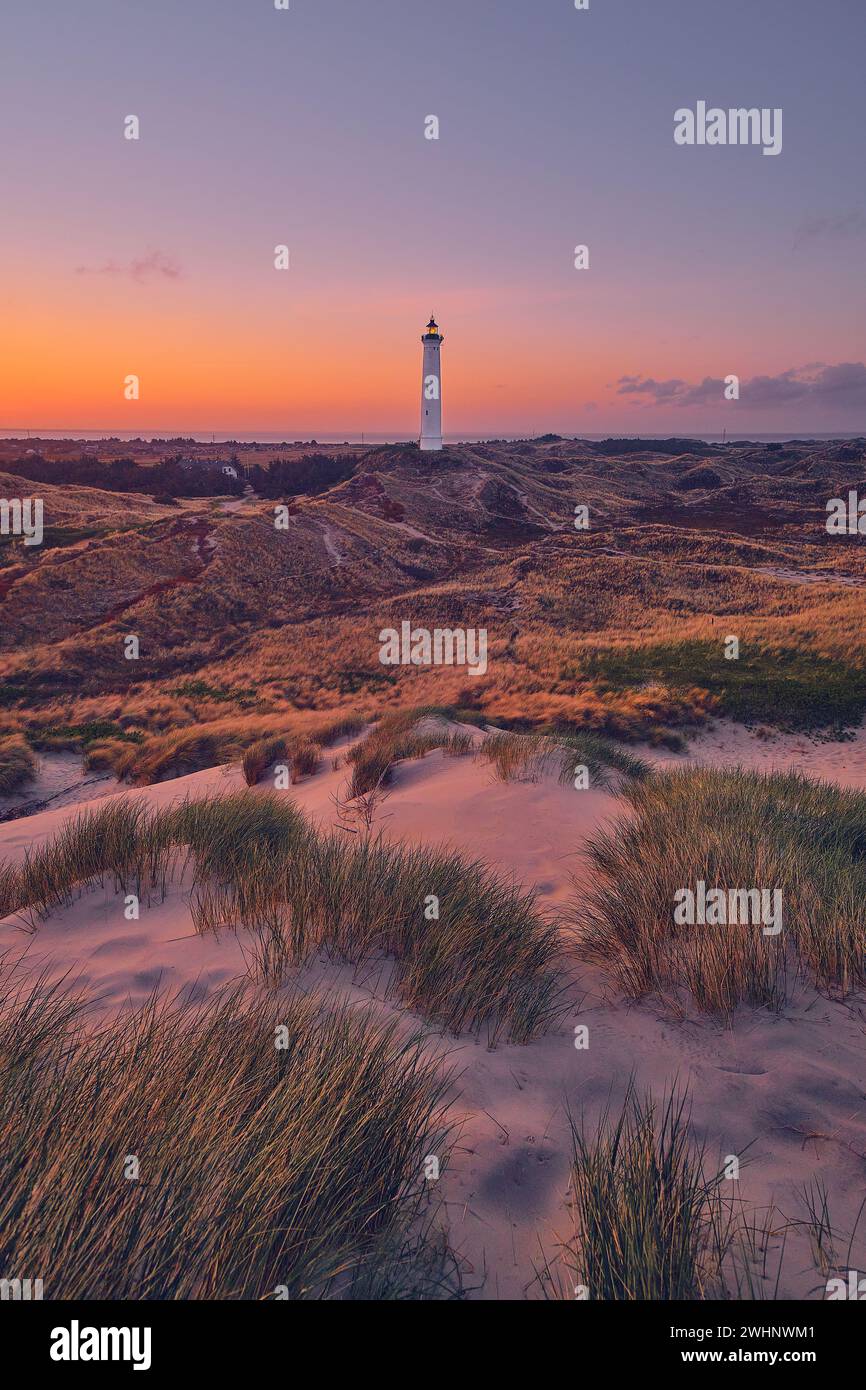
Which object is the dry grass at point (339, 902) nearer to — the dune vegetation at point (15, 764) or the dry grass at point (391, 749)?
the dry grass at point (391, 749)

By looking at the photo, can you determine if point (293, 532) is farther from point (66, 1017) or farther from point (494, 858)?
point (66, 1017)

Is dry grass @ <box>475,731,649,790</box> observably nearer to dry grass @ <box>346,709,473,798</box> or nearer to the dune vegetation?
dry grass @ <box>346,709,473,798</box>

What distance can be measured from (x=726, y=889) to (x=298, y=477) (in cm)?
6489

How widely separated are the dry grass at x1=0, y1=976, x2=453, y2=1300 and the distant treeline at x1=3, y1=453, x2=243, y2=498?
6180 centimetres

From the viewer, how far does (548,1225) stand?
2.11 m

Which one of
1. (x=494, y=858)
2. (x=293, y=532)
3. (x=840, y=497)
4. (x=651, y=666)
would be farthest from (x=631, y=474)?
(x=494, y=858)

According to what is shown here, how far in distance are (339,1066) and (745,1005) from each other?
2061 millimetres

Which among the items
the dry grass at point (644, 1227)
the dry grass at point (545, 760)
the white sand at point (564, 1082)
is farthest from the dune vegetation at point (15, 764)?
the dry grass at point (644, 1227)

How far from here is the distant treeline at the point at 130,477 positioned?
58594mm

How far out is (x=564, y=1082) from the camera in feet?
9.40

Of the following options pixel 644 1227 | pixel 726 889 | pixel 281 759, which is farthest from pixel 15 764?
pixel 644 1227

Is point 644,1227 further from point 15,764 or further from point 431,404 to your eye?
point 431,404

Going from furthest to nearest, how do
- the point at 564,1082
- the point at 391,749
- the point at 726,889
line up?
the point at 391,749
the point at 726,889
the point at 564,1082

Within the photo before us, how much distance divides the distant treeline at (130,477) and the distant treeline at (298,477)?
247 cm
